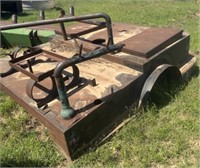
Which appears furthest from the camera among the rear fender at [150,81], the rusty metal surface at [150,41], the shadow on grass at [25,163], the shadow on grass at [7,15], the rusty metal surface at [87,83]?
the shadow on grass at [7,15]

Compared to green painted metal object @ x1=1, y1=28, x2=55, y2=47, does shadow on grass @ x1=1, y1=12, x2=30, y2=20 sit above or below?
below

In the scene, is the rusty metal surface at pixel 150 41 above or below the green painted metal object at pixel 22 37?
above

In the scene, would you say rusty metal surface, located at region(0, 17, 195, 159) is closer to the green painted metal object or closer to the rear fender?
the rear fender

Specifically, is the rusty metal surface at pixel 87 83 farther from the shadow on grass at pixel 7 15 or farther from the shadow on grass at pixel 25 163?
the shadow on grass at pixel 7 15

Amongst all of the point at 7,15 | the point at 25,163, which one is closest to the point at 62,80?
the point at 25,163

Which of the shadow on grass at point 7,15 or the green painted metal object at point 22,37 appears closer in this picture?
the green painted metal object at point 22,37

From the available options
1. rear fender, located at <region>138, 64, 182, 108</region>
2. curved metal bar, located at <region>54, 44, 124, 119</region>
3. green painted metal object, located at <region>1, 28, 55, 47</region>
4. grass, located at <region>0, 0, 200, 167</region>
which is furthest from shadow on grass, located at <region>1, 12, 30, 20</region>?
curved metal bar, located at <region>54, 44, 124, 119</region>

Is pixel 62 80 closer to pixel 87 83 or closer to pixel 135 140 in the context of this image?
pixel 87 83

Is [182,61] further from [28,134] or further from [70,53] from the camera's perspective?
[28,134]

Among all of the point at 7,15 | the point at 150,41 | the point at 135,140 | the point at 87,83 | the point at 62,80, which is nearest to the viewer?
the point at 62,80

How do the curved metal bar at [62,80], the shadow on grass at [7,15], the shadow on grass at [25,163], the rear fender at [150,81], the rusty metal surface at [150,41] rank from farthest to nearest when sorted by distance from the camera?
the shadow on grass at [7,15]
the rusty metal surface at [150,41]
the rear fender at [150,81]
the shadow on grass at [25,163]
the curved metal bar at [62,80]

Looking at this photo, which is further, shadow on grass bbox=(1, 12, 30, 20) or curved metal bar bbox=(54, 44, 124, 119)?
shadow on grass bbox=(1, 12, 30, 20)

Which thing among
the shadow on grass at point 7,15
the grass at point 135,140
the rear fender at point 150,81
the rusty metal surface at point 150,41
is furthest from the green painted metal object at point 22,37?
the shadow on grass at point 7,15

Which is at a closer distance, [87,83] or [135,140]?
[135,140]
